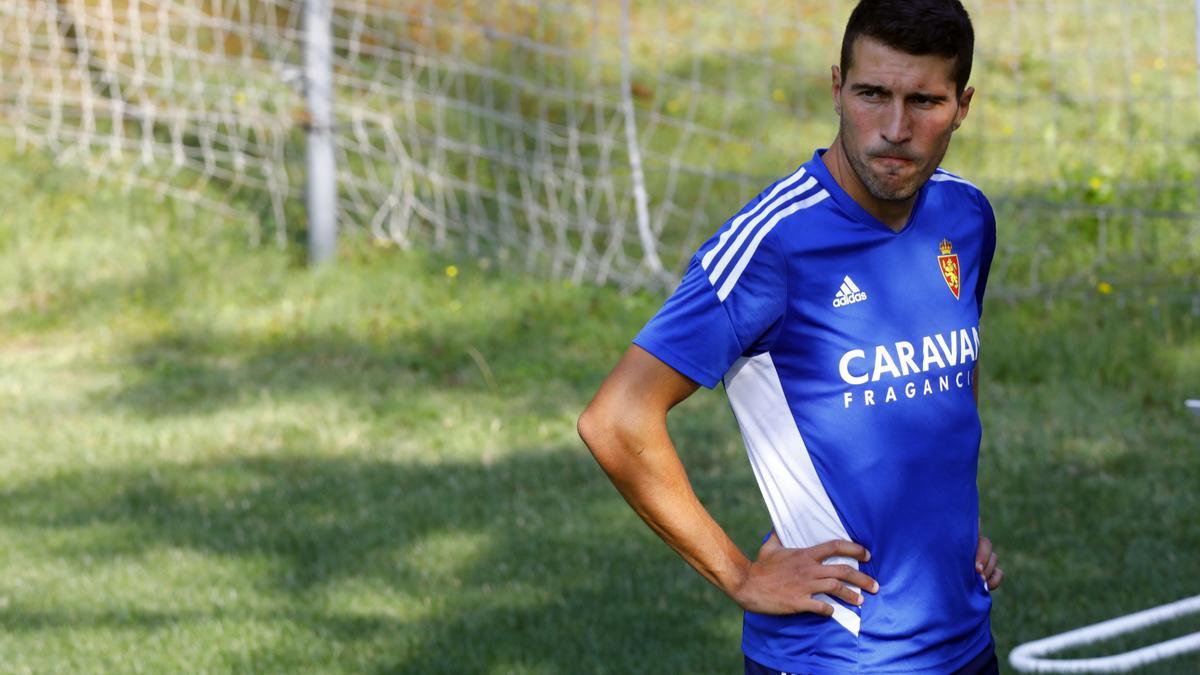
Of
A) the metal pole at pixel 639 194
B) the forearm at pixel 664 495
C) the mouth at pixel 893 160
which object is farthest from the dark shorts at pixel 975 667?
the metal pole at pixel 639 194

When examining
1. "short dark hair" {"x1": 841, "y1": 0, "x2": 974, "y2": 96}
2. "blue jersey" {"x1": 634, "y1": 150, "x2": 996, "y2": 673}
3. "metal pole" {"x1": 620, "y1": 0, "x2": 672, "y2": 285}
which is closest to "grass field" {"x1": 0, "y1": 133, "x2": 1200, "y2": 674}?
"metal pole" {"x1": 620, "y1": 0, "x2": 672, "y2": 285}

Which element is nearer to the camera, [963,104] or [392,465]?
[963,104]

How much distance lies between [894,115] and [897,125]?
0.02 m

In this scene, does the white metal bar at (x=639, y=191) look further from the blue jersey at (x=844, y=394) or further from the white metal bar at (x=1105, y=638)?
the blue jersey at (x=844, y=394)

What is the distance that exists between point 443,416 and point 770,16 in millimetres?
5297

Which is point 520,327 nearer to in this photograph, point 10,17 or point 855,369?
point 10,17

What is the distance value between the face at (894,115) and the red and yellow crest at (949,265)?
0.62 feet

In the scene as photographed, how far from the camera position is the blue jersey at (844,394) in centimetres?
263

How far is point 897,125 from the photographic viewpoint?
261 cm

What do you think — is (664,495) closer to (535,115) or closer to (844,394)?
(844,394)

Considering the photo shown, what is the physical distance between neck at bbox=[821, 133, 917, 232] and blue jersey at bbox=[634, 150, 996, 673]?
0.02 m

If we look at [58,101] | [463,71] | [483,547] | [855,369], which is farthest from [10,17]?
[855,369]

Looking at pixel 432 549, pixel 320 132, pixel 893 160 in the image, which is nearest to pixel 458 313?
pixel 320 132

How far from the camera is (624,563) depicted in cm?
569
